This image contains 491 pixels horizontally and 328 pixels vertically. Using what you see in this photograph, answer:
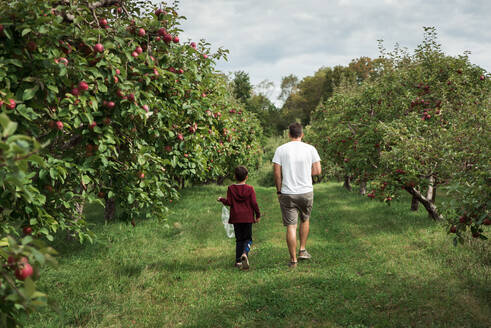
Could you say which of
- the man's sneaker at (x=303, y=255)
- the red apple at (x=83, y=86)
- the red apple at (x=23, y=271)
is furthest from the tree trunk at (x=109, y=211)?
the red apple at (x=23, y=271)

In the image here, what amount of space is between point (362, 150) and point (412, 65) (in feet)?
10.5

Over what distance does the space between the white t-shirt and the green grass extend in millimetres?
1250

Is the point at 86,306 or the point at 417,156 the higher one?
the point at 417,156

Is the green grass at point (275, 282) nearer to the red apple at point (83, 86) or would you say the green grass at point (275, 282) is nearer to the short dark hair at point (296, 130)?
the short dark hair at point (296, 130)

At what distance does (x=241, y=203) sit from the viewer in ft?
19.4

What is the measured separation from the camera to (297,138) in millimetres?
5750

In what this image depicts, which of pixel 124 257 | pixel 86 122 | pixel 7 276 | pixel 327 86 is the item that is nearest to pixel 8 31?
pixel 86 122

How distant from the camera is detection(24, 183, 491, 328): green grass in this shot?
4.04 m

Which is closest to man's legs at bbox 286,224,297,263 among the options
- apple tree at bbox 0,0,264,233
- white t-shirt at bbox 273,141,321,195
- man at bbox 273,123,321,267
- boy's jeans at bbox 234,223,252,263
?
man at bbox 273,123,321,267

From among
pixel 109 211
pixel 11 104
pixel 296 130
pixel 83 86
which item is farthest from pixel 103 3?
pixel 109 211

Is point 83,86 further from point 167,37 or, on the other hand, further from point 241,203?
point 241,203

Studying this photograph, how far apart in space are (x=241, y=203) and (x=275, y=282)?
1.41 metres

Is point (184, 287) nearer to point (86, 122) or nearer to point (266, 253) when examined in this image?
point (266, 253)

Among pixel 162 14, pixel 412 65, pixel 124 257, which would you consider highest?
pixel 412 65
